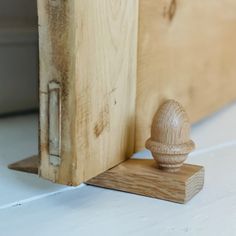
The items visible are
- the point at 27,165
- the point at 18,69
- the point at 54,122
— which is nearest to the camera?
the point at 54,122

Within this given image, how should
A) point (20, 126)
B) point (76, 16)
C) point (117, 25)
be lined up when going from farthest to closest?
1. point (20, 126)
2. point (117, 25)
3. point (76, 16)

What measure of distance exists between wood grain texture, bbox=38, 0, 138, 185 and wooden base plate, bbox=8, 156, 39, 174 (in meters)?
0.12

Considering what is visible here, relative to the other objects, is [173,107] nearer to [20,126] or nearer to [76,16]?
[76,16]

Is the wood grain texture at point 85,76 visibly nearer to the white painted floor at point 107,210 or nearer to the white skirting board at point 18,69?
the white painted floor at point 107,210

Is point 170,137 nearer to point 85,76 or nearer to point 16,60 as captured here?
point 85,76

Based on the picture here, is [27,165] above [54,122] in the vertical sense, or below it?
below

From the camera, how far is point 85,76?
57cm

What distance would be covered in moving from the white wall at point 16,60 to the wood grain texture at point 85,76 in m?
0.59

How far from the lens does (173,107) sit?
0.64m

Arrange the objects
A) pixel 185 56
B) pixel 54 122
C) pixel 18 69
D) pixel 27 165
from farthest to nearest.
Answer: pixel 18 69 < pixel 185 56 < pixel 27 165 < pixel 54 122

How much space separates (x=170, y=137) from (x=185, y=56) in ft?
0.89

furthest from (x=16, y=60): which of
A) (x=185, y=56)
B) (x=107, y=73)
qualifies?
(x=107, y=73)

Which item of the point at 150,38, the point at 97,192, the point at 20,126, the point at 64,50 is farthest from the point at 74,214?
the point at 20,126

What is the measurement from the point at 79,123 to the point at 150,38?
0.23 metres
